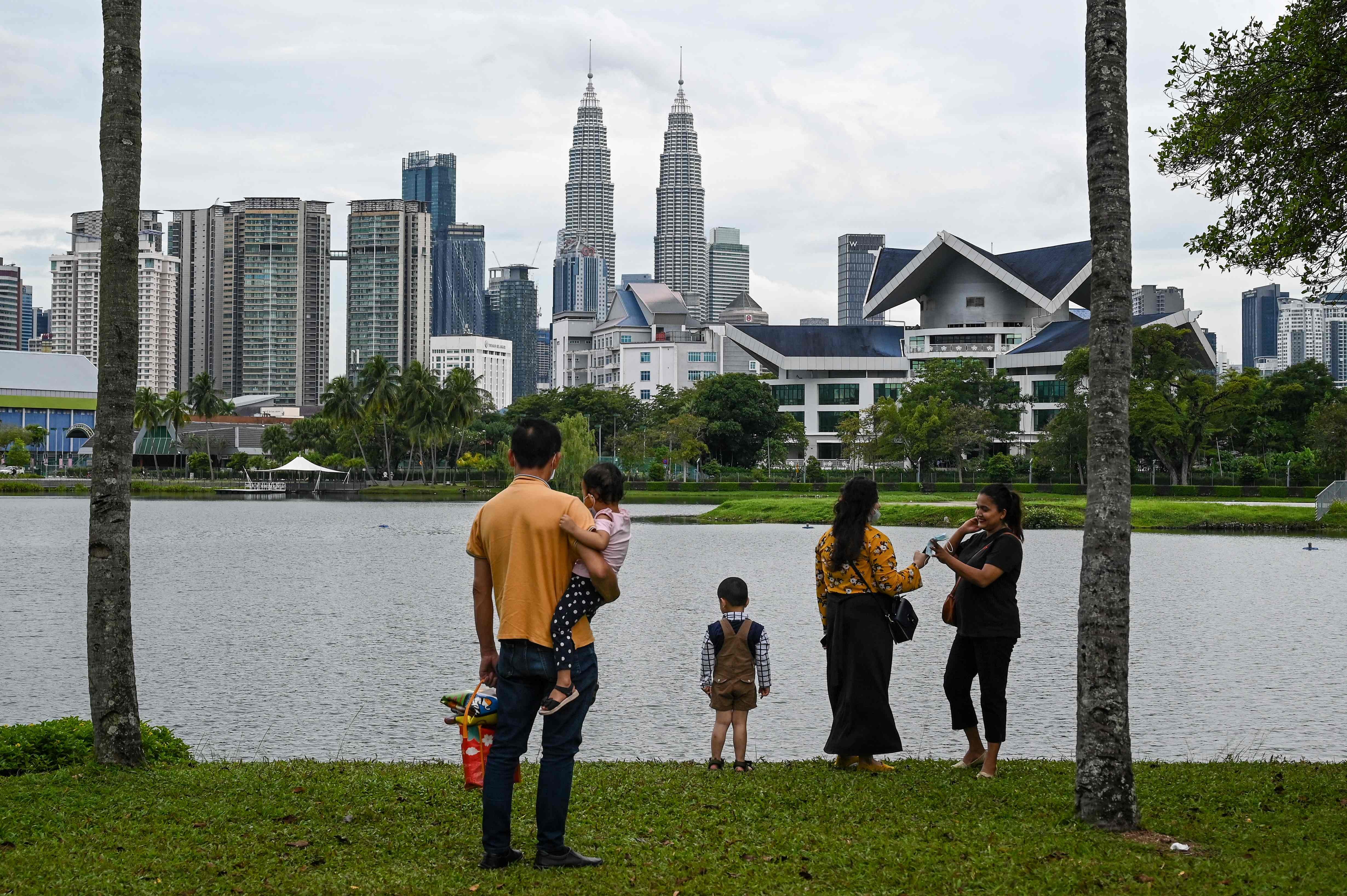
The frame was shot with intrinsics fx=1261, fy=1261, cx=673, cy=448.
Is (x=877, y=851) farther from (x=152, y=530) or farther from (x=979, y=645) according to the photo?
(x=152, y=530)

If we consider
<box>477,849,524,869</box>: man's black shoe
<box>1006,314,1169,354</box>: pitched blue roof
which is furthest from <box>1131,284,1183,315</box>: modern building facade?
<box>477,849,524,869</box>: man's black shoe

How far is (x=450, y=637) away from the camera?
15312mm

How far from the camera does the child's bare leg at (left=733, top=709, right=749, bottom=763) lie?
7078 millimetres

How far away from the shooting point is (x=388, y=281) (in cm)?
18212

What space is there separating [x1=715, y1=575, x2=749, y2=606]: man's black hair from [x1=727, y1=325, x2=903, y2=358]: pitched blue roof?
8441 centimetres

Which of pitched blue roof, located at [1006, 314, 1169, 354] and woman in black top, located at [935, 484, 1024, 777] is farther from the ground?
Answer: pitched blue roof, located at [1006, 314, 1169, 354]

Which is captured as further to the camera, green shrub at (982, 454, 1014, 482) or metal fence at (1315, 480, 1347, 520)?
green shrub at (982, 454, 1014, 482)

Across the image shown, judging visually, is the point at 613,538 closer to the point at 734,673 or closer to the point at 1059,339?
the point at 734,673

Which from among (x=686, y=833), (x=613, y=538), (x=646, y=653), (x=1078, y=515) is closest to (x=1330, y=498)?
(x=1078, y=515)

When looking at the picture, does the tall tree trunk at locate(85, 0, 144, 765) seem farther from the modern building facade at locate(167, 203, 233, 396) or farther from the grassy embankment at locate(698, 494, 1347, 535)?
the modern building facade at locate(167, 203, 233, 396)

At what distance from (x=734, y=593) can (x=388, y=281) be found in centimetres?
18176

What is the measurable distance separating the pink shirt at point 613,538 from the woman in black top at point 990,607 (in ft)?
7.62

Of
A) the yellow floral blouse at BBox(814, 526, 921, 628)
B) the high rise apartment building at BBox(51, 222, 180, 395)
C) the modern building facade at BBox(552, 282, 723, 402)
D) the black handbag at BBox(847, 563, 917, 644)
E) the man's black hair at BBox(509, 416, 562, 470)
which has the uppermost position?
the high rise apartment building at BBox(51, 222, 180, 395)

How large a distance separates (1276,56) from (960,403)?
6626 cm
